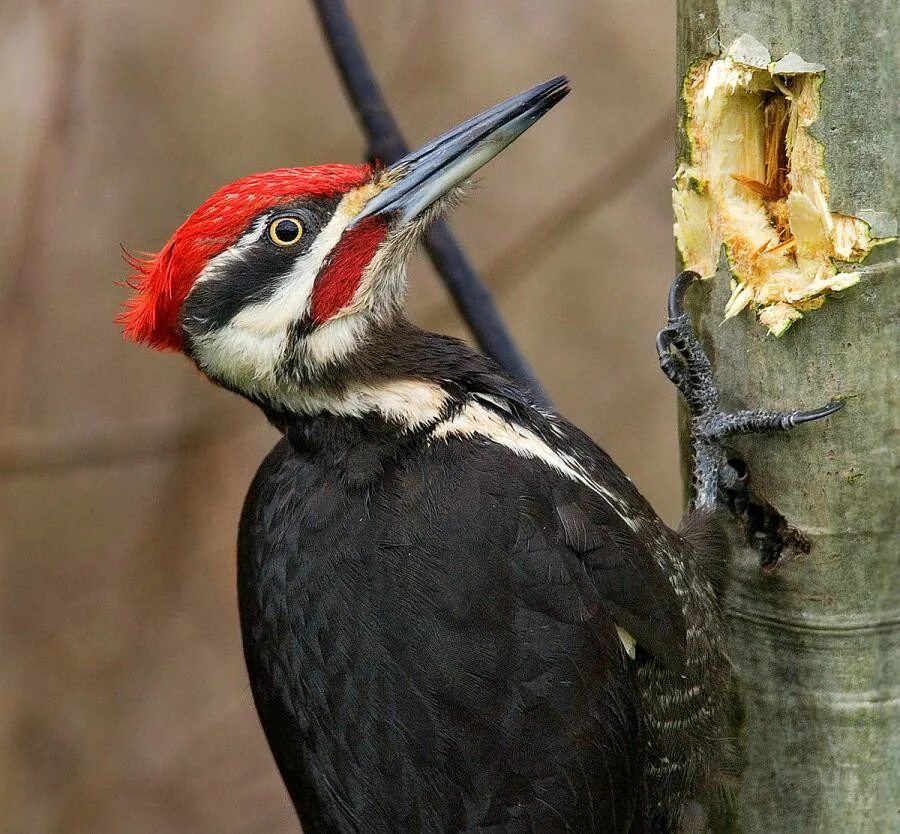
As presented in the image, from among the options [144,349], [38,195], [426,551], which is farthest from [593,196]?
[144,349]

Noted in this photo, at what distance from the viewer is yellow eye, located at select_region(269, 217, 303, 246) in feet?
8.19

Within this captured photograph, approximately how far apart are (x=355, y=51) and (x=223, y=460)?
2.66 meters

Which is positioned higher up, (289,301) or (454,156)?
(454,156)

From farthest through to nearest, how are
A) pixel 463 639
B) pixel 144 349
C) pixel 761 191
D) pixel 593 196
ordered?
pixel 144 349 → pixel 593 196 → pixel 463 639 → pixel 761 191

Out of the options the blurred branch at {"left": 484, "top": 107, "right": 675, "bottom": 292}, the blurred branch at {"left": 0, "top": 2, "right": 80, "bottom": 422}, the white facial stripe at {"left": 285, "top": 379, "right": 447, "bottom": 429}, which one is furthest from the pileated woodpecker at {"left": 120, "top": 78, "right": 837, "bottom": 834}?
the blurred branch at {"left": 0, "top": 2, "right": 80, "bottom": 422}

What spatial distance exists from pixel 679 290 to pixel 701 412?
23 centimetres

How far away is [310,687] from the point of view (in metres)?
2.40

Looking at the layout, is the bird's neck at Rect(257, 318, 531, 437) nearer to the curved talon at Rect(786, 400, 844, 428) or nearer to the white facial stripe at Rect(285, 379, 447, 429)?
the white facial stripe at Rect(285, 379, 447, 429)

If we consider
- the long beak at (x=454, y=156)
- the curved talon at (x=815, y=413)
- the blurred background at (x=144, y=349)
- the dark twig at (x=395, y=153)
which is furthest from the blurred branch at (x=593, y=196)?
the curved talon at (x=815, y=413)

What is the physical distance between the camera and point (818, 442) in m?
1.99

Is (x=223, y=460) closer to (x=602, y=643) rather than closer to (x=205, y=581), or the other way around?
(x=205, y=581)

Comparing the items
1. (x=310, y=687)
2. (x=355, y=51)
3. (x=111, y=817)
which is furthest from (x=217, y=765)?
(x=355, y=51)

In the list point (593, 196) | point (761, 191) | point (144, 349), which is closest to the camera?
point (761, 191)

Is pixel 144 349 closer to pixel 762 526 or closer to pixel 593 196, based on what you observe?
pixel 593 196
